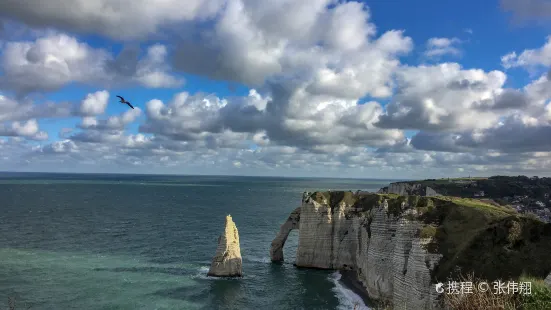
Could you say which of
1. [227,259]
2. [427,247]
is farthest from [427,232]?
[227,259]

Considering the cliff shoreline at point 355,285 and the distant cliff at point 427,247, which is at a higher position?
the distant cliff at point 427,247

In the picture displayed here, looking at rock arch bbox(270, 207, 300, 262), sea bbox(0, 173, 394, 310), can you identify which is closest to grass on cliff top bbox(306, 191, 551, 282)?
sea bbox(0, 173, 394, 310)

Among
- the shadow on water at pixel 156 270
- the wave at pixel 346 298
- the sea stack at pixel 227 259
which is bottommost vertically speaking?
the wave at pixel 346 298

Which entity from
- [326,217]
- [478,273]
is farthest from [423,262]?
[326,217]

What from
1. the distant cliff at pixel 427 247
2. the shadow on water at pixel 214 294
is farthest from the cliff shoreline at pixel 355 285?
the shadow on water at pixel 214 294

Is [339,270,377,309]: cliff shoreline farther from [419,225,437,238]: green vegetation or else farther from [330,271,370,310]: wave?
[419,225,437,238]: green vegetation

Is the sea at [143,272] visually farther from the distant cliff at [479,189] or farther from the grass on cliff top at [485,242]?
the distant cliff at [479,189]
